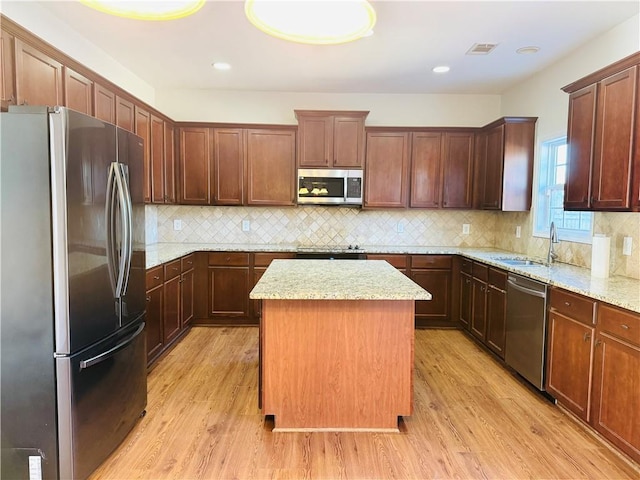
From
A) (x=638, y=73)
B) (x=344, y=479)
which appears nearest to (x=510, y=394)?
(x=344, y=479)

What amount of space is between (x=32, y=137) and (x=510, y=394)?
3487 mm

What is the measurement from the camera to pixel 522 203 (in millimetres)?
4082

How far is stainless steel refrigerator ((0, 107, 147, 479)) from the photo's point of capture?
175 centimetres

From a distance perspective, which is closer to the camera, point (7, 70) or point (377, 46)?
point (7, 70)

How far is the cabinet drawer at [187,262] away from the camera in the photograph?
13.1 feet

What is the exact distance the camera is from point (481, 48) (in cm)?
336

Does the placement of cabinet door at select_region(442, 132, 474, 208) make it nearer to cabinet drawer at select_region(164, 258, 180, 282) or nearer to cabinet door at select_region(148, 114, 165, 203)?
cabinet drawer at select_region(164, 258, 180, 282)

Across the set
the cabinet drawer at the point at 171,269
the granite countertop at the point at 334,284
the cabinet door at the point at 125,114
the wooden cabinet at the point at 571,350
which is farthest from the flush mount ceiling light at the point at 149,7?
the wooden cabinet at the point at 571,350

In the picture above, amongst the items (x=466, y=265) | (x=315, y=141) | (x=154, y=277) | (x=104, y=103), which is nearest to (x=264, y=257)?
(x=154, y=277)

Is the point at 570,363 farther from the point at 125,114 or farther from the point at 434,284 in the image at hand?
the point at 125,114

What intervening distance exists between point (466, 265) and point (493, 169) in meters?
1.13

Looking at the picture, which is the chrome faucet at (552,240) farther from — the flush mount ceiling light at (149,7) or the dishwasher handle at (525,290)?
the flush mount ceiling light at (149,7)

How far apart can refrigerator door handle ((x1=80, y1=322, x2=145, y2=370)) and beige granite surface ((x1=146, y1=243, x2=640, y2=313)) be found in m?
0.92

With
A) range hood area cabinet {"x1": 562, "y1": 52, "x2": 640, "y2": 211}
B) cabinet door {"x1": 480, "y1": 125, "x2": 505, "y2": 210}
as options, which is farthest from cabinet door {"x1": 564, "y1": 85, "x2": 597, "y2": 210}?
cabinet door {"x1": 480, "y1": 125, "x2": 505, "y2": 210}
